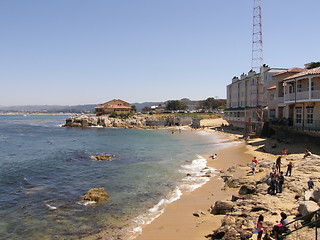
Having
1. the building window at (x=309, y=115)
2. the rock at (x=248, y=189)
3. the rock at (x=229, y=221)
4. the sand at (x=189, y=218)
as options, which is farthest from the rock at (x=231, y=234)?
the building window at (x=309, y=115)

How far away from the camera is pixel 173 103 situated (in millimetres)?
149125

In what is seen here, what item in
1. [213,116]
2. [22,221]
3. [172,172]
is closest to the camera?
[22,221]

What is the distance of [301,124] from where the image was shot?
30484mm

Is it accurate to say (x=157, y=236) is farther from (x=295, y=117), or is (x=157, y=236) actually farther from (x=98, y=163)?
(x=295, y=117)

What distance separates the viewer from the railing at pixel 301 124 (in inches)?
1094

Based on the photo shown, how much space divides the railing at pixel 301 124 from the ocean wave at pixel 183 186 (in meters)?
10.7

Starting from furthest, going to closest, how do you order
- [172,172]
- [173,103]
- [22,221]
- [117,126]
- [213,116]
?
[173,103] < [213,116] < [117,126] < [172,172] < [22,221]

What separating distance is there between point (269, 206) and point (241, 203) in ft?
4.71

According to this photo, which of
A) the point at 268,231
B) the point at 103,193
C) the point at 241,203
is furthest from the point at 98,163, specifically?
the point at 268,231

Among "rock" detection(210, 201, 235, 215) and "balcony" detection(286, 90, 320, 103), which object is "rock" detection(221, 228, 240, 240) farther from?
"balcony" detection(286, 90, 320, 103)

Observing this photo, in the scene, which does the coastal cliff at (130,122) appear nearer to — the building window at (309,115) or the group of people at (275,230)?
the building window at (309,115)

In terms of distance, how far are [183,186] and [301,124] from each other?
1778 centimetres

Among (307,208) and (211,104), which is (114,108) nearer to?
(211,104)

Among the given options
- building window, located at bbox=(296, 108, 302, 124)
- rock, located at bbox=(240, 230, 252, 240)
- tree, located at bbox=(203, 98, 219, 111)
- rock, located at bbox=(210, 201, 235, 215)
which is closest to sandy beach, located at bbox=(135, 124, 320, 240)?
rock, located at bbox=(240, 230, 252, 240)
